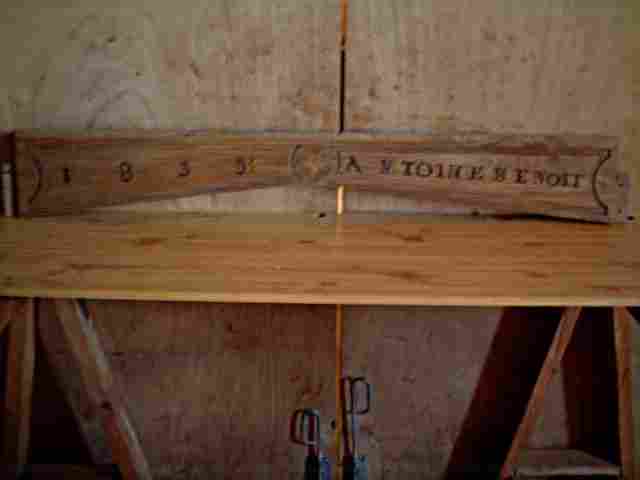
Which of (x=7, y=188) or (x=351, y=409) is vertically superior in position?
(x=7, y=188)

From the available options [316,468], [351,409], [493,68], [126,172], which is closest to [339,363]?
[351,409]

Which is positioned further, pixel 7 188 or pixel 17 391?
pixel 7 188

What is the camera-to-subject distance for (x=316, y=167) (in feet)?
4.72

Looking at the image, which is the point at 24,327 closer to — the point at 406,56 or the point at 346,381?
the point at 346,381

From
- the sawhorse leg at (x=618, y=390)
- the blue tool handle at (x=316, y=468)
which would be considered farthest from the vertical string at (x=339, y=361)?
the sawhorse leg at (x=618, y=390)

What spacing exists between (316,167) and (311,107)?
5.3 inches

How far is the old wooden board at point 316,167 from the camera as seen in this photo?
1428mm

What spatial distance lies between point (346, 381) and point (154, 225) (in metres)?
0.57

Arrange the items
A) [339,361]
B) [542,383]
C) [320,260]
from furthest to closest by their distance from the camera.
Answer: [339,361], [542,383], [320,260]

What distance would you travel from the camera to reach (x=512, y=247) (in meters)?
1.29

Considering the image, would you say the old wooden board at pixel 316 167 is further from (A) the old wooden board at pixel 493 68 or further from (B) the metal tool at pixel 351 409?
(B) the metal tool at pixel 351 409

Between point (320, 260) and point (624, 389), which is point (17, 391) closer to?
point (320, 260)

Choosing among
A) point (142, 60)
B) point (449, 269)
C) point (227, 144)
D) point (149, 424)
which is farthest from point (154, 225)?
point (449, 269)

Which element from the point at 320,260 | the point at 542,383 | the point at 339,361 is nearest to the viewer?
the point at 320,260
